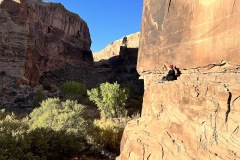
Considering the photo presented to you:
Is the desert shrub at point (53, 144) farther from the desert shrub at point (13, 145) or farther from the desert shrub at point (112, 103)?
the desert shrub at point (112, 103)

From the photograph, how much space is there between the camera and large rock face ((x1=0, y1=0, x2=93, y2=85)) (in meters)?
40.1

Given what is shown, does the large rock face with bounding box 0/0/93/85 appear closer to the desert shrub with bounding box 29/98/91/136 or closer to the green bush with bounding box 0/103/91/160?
the desert shrub with bounding box 29/98/91/136

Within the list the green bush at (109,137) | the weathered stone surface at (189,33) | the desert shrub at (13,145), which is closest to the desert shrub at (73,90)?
the green bush at (109,137)

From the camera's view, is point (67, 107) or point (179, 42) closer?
point (179, 42)

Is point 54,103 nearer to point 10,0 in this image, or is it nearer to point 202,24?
point 202,24

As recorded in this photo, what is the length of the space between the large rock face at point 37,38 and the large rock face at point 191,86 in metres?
35.0

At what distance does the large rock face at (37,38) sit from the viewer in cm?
4011

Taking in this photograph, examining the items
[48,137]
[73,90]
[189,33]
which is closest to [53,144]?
[48,137]

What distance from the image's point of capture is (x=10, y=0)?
4209 cm

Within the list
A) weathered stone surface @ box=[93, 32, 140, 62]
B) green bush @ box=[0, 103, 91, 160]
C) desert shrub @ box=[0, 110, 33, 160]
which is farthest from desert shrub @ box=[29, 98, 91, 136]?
weathered stone surface @ box=[93, 32, 140, 62]

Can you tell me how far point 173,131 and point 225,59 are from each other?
1.93 m

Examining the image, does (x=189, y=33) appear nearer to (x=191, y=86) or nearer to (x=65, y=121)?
(x=191, y=86)

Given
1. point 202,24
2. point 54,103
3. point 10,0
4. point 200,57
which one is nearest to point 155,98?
point 200,57

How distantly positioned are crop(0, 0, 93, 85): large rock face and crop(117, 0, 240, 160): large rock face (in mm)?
35016
